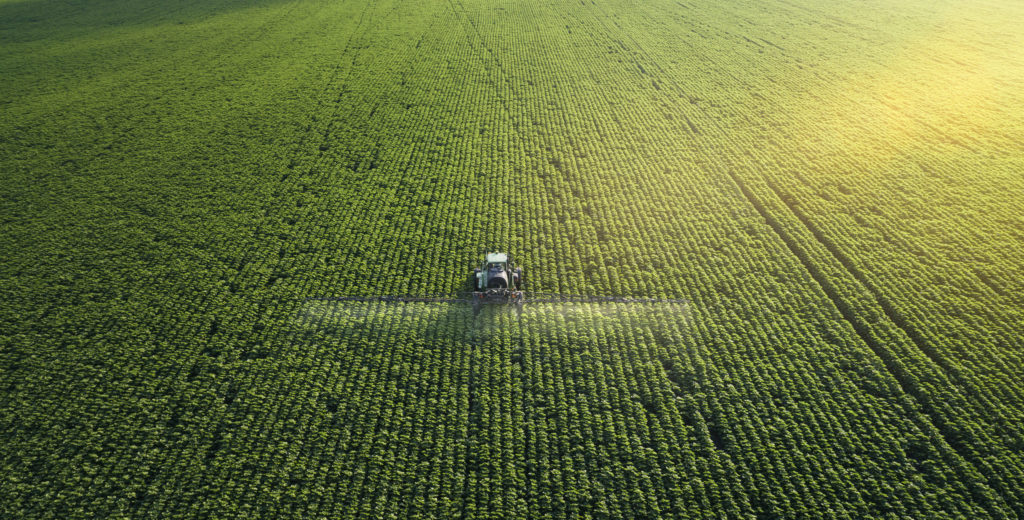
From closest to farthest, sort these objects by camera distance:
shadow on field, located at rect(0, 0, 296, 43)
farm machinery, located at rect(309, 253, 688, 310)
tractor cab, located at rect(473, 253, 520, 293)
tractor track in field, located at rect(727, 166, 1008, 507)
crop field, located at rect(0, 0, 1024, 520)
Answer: crop field, located at rect(0, 0, 1024, 520) < tractor track in field, located at rect(727, 166, 1008, 507) < tractor cab, located at rect(473, 253, 520, 293) < farm machinery, located at rect(309, 253, 688, 310) < shadow on field, located at rect(0, 0, 296, 43)

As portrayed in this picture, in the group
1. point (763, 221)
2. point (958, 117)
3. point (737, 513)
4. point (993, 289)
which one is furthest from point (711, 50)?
point (737, 513)

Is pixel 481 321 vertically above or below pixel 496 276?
below

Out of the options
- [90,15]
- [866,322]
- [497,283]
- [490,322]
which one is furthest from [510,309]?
[90,15]

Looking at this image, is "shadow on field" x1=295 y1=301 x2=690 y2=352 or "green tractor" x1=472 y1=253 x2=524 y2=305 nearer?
"shadow on field" x1=295 y1=301 x2=690 y2=352

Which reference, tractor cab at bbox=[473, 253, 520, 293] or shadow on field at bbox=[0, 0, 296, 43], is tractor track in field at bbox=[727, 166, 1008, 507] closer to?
tractor cab at bbox=[473, 253, 520, 293]

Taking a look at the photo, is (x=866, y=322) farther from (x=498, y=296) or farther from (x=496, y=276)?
(x=496, y=276)

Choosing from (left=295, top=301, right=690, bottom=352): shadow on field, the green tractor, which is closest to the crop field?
(left=295, top=301, right=690, bottom=352): shadow on field

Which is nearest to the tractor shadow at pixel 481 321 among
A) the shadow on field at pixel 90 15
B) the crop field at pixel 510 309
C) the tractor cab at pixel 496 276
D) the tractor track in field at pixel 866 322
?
the crop field at pixel 510 309
